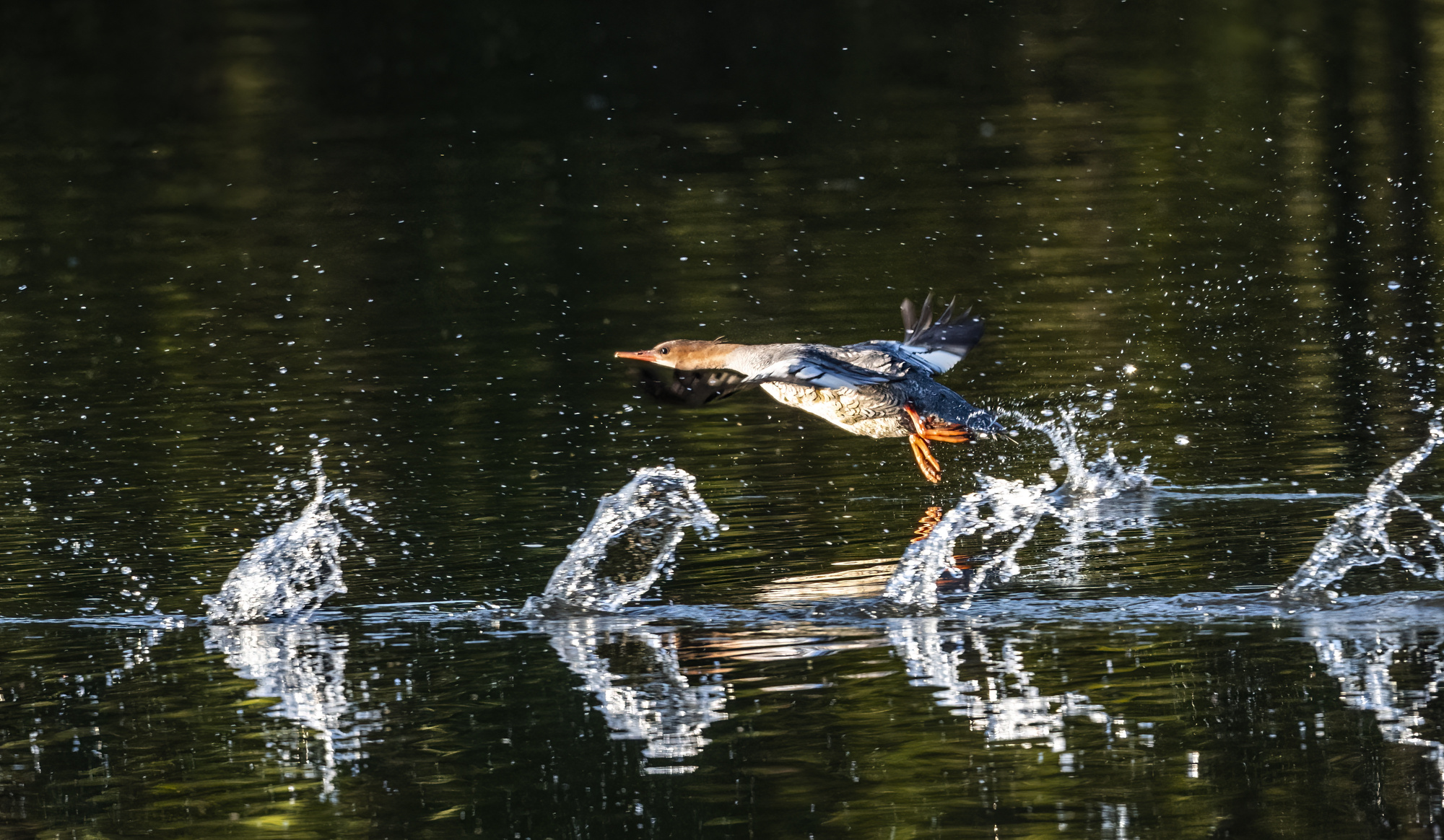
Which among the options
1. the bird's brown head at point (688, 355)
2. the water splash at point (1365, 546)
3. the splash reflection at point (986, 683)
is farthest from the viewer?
the bird's brown head at point (688, 355)

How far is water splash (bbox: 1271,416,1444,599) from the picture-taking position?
10031mm

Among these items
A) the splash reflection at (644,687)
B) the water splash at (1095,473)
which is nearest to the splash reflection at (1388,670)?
the splash reflection at (644,687)

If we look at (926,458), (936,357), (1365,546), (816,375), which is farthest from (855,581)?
(1365,546)

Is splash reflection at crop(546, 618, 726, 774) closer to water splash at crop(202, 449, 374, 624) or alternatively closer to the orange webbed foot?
water splash at crop(202, 449, 374, 624)

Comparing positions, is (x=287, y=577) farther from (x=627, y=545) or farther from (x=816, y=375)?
(x=816, y=375)

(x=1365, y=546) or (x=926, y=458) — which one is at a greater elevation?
(x=926, y=458)

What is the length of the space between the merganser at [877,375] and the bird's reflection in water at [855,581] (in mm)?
1055

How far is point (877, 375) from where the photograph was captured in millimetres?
11469

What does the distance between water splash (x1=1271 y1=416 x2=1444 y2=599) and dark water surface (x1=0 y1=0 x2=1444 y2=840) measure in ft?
0.44

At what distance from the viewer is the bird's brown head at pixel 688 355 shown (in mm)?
12266

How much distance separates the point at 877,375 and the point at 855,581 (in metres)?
1.41

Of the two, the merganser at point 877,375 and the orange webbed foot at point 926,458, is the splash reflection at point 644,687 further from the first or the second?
the orange webbed foot at point 926,458

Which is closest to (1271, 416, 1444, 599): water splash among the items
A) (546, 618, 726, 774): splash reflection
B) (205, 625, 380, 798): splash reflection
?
(546, 618, 726, 774): splash reflection

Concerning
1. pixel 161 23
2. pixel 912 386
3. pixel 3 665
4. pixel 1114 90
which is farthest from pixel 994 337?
pixel 161 23
